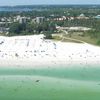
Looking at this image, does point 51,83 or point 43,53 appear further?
point 43,53

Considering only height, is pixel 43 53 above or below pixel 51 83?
below

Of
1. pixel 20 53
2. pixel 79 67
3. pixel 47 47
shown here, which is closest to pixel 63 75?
pixel 79 67

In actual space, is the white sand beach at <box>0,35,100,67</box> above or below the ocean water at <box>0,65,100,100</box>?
below

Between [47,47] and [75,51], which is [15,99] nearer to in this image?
[75,51]

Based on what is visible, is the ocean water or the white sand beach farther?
the white sand beach
